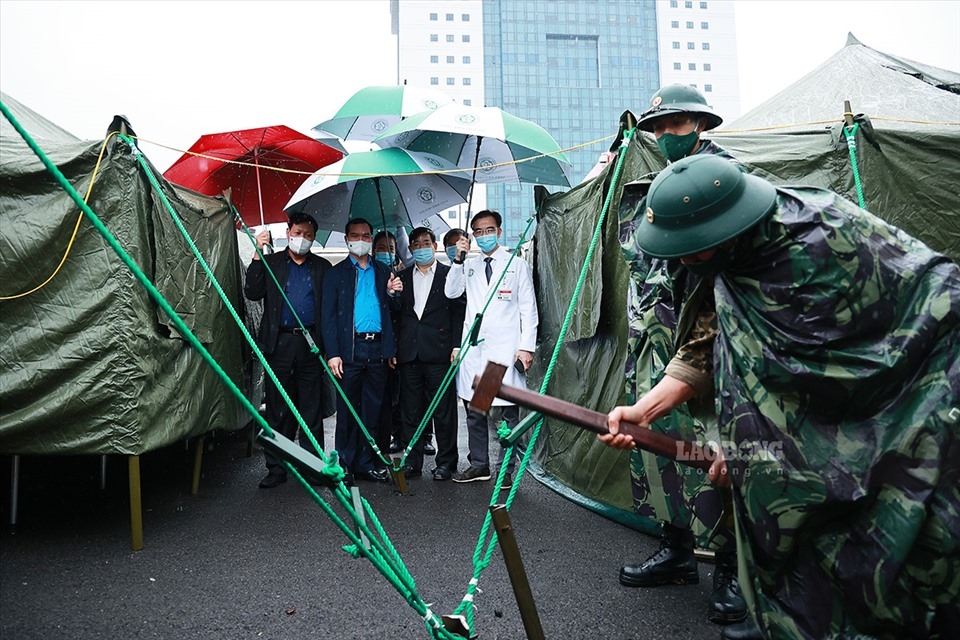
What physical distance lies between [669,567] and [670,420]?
0.71 meters

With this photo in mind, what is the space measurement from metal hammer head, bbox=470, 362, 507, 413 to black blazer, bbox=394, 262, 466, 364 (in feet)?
9.69

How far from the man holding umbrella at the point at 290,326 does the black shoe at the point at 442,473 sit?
2.98 feet

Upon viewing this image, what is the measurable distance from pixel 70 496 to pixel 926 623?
15.5 ft

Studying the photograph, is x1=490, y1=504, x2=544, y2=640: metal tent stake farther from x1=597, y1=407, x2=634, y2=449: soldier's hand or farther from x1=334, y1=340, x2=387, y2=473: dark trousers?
x1=334, y1=340, x2=387, y2=473: dark trousers

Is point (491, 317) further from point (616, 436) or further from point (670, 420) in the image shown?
point (616, 436)

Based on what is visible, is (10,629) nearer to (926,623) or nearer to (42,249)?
(42,249)

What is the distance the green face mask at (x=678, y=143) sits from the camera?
2.69m

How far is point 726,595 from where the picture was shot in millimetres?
2404

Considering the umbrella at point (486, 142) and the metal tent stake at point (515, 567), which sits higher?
the umbrella at point (486, 142)

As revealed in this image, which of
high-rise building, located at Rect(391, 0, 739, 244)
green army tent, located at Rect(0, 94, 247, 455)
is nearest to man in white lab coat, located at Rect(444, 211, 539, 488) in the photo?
green army tent, located at Rect(0, 94, 247, 455)

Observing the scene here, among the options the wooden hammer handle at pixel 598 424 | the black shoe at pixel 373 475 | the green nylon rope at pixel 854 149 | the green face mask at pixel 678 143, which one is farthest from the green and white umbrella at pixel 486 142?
the wooden hammer handle at pixel 598 424

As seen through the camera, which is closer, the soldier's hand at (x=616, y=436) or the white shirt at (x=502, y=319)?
the soldier's hand at (x=616, y=436)

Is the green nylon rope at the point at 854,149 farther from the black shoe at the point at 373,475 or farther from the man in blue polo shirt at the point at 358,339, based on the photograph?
the black shoe at the point at 373,475

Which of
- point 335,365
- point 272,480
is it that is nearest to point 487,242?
point 335,365
